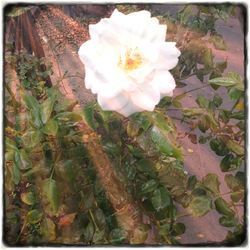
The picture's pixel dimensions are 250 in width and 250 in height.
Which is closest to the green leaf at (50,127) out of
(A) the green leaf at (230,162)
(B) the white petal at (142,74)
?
(B) the white petal at (142,74)

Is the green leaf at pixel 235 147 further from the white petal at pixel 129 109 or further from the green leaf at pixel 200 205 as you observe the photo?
the white petal at pixel 129 109

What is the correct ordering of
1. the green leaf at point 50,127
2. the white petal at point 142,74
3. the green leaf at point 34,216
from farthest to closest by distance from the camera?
the green leaf at point 34,216, the green leaf at point 50,127, the white petal at point 142,74

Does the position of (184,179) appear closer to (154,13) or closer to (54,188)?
(54,188)

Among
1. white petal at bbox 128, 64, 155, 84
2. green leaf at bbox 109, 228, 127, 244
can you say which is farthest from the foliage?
white petal at bbox 128, 64, 155, 84

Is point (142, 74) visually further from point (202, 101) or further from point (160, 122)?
point (202, 101)

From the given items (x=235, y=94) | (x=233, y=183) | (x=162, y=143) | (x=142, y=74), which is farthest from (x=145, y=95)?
(x=233, y=183)

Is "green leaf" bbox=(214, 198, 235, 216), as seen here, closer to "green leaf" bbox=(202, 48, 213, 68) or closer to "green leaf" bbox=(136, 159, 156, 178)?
"green leaf" bbox=(136, 159, 156, 178)
